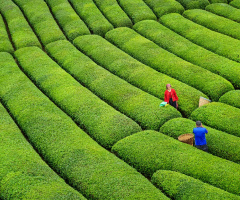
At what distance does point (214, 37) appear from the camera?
976 inches

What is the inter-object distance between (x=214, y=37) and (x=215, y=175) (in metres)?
14.9

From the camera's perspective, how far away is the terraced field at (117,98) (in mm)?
12898

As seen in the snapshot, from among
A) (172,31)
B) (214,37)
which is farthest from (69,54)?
(214,37)

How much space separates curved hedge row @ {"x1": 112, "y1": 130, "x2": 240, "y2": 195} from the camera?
1257 centimetres

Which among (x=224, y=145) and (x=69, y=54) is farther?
(x=69, y=54)

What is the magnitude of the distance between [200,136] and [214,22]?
1635 cm

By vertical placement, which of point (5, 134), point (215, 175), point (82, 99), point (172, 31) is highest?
point (172, 31)

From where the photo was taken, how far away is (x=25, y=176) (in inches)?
518

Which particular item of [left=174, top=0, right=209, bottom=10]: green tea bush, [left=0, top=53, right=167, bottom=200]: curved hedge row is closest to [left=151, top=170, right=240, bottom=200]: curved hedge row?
[left=0, top=53, right=167, bottom=200]: curved hedge row

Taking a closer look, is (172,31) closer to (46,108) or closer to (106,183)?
(46,108)

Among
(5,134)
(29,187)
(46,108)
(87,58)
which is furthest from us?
(87,58)

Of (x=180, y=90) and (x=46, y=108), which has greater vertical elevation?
(x=180, y=90)

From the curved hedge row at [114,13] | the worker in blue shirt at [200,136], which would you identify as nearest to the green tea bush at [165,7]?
the curved hedge row at [114,13]

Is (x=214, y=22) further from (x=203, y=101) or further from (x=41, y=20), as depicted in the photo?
(x=41, y=20)
